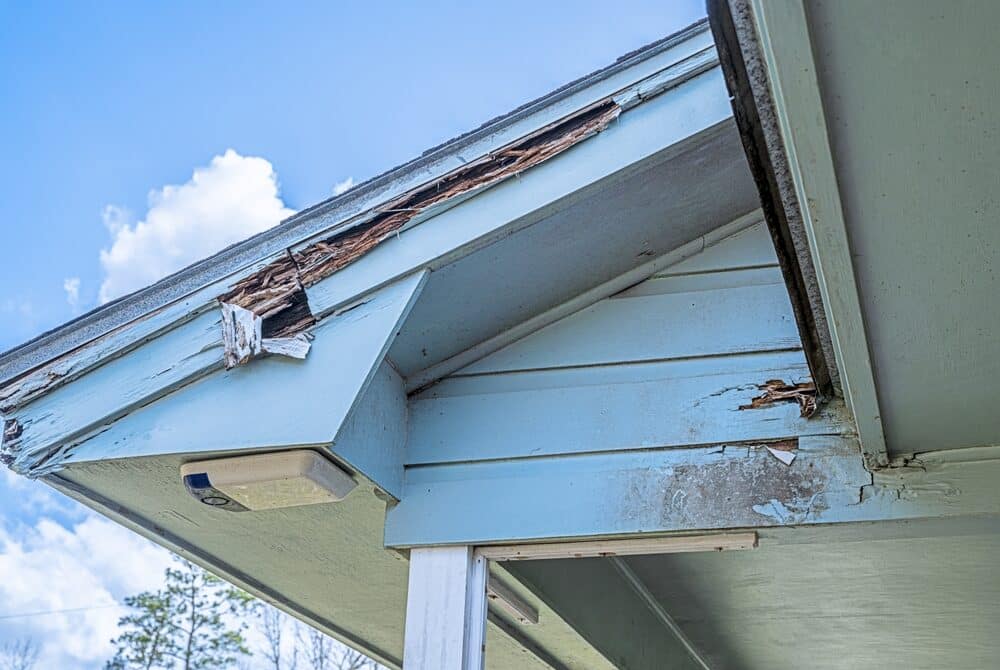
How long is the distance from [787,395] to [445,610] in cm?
78

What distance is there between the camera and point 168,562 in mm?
13602

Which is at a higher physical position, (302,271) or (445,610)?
(302,271)

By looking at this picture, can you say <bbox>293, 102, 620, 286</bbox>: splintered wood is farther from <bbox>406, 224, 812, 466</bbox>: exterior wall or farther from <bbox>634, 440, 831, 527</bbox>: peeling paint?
<bbox>634, 440, 831, 527</bbox>: peeling paint

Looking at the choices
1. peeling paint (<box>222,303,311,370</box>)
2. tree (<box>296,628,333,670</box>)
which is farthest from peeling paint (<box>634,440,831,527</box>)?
tree (<box>296,628,333,670</box>)

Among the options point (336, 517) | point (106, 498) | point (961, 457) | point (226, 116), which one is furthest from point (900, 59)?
point (226, 116)

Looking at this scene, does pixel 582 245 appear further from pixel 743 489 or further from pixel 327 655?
pixel 327 655

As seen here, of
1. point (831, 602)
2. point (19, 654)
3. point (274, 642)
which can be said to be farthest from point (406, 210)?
point (19, 654)

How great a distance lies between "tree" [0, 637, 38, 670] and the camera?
13789mm

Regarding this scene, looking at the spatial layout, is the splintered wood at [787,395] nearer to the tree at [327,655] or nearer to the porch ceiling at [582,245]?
the porch ceiling at [582,245]

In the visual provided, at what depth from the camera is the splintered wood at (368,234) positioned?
69.1 inches

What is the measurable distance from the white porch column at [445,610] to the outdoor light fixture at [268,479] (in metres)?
0.27

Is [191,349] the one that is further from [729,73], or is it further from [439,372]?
[729,73]

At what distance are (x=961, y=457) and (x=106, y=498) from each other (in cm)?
164

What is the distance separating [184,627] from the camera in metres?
13.1
